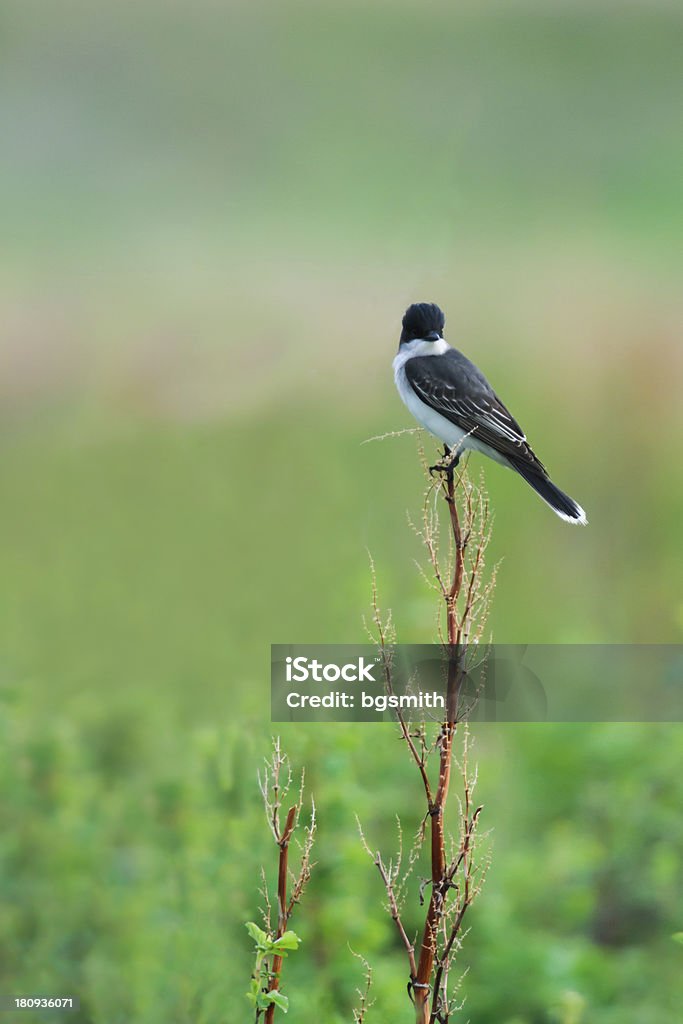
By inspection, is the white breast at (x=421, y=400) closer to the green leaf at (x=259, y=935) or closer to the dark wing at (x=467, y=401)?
the dark wing at (x=467, y=401)

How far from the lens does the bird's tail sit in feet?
6.77

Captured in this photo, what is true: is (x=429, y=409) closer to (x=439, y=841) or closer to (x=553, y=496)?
(x=553, y=496)

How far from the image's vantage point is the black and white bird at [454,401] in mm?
2141

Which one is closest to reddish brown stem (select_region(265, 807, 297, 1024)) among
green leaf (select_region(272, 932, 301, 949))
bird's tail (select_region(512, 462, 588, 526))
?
green leaf (select_region(272, 932, 301, 949))

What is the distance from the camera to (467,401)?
223 cm

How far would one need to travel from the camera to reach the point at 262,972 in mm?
1418

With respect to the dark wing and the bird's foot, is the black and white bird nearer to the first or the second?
the dark wing

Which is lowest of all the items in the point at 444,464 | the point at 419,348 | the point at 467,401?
the point at 444,464

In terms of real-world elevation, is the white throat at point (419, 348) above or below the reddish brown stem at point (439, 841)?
above

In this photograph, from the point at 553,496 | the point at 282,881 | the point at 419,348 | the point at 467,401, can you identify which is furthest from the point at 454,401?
the point at 282,881

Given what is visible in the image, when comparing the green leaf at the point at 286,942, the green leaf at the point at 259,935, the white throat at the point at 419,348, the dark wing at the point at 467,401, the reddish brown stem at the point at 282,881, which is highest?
the white throat at the point at 419,348

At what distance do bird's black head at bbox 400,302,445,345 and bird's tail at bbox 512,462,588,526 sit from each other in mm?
295

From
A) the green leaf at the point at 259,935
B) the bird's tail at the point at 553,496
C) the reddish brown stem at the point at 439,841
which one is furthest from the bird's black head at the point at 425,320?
the green leaf at the point at 259,935

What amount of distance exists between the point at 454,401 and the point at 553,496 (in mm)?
287
